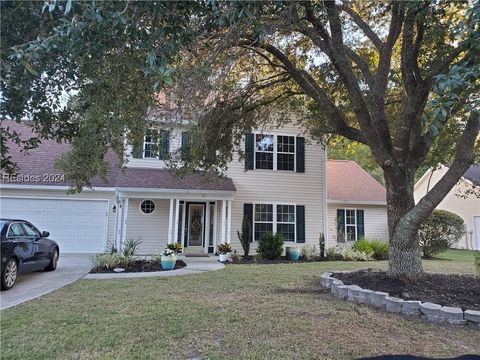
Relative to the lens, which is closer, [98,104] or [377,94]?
[98,104]

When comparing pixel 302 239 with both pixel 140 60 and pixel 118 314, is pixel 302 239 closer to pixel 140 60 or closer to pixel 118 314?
pixel 118 314

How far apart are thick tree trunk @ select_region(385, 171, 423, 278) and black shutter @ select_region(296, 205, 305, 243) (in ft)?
27.0

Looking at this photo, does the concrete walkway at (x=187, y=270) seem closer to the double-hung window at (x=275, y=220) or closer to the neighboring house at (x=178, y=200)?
the neighboring house at (x=178, y=200)

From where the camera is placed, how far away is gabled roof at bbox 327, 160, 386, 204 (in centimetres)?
1747

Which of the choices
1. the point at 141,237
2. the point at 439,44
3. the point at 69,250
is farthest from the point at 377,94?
the point at 69,250

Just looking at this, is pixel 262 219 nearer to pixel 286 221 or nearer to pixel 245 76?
pixel 286 221

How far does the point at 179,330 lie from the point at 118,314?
1.36 metres

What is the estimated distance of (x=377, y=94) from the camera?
769cm

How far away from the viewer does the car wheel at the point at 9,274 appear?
7.52 meters

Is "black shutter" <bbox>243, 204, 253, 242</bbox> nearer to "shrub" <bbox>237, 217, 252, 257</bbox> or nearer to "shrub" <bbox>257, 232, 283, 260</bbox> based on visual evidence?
"shrub" <bbox>237, 217, 252, 257</bbox>

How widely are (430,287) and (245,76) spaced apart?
684 centimetres

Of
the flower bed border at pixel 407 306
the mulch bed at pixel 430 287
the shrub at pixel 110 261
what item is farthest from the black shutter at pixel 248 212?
the flower bed border at pixel 407 306

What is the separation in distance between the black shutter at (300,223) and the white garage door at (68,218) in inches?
328

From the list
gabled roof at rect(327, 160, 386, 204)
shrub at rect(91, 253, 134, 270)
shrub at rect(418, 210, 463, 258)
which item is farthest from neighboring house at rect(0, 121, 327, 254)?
shrub at rect(418, 210, 463, 258)
